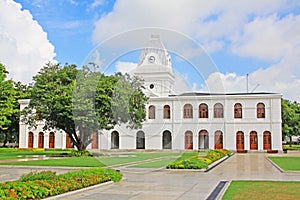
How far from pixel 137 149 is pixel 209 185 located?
43.7 meters

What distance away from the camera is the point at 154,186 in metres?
16.3

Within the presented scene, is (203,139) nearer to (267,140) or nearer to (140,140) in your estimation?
(267,140)

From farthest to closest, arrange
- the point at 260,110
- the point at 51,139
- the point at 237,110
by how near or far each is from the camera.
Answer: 1. the point at 51,139
2. the point at 237,110
3. the point at 260,110

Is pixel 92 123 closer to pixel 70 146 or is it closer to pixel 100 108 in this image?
pixel 100 108

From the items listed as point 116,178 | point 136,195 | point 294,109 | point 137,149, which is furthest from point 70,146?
point 136,195

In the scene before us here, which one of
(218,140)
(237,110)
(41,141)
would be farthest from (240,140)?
(41,141)

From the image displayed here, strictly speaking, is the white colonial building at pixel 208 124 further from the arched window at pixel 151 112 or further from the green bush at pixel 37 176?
the green bush at pixel 37 176

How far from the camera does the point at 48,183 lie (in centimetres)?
1309

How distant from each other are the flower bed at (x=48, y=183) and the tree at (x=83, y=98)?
744 inches

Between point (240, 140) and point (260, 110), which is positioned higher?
point (260, 110)

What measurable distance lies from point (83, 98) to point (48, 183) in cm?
2375

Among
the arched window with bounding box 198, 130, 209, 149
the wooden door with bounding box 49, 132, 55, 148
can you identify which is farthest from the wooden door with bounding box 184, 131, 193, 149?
the wooden door with bounding box 49, 132, 55, 148

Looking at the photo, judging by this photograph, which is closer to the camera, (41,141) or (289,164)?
(289,164)

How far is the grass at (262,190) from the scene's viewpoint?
13336mm
